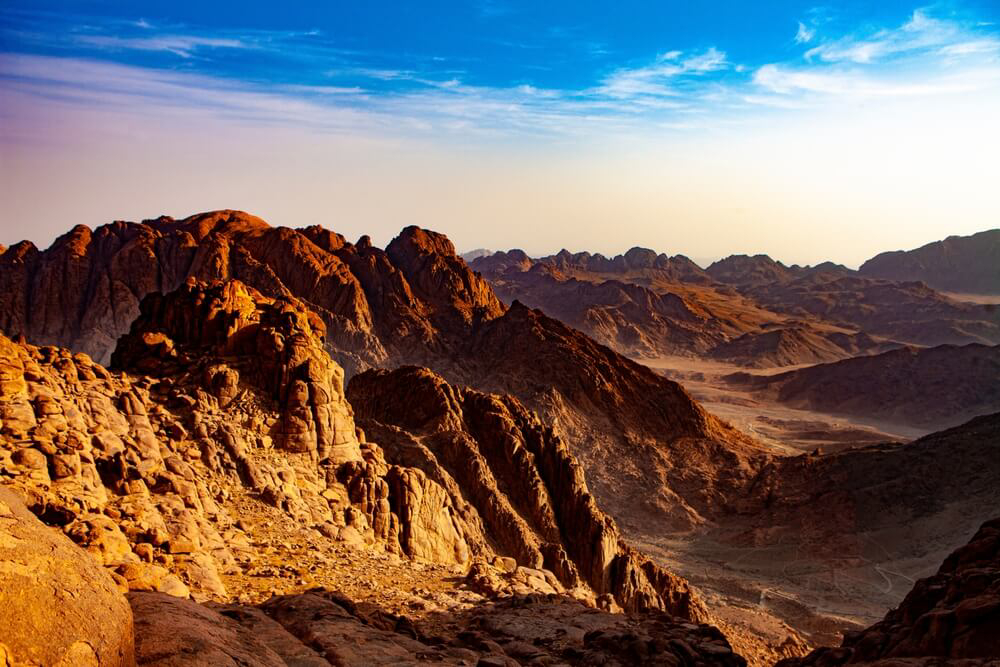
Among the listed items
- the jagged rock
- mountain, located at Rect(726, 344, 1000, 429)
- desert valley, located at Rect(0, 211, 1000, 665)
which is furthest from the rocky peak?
Answer: the jagged rock

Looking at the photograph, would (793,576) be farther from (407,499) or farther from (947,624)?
(947,624)

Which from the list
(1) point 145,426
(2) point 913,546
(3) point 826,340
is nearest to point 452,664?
(1) point 145,426

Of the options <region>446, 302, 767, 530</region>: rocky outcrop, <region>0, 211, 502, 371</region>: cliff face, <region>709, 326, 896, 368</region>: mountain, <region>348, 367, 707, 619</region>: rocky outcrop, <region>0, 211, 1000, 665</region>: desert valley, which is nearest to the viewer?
<region>0, 211, 1000, 665</region>: desert valley

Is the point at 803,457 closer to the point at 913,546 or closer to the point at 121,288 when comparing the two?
the point at 913,546

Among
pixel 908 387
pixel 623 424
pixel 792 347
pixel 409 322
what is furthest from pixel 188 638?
pixel 792 347

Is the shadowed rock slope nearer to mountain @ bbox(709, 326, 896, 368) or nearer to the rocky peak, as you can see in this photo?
the rocky peak

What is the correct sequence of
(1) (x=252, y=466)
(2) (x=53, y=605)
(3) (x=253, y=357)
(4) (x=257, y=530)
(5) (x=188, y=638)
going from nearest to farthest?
(2) (x=53, y=605), (5) (x=188, y=638), (4) (x=257, y=530), (1) (x=252, y=466), (3) (x=253, y=357)

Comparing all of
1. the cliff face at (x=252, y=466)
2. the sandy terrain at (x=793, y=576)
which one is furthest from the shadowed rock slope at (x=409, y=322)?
the cliff face at (x=252, y=466)
